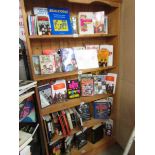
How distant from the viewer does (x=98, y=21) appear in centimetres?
175

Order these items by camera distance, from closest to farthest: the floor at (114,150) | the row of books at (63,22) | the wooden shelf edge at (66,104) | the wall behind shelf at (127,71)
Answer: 1. the row of books at (63,22)
2. the wooden shelf edge at (66,104)
3. the wall behind shelf at (127,71)
4. the floor at (114,150)

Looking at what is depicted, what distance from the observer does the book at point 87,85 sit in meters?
1.80

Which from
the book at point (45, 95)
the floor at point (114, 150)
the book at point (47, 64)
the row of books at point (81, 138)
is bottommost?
the floor at point (114, 150)

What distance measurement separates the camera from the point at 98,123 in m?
1.92

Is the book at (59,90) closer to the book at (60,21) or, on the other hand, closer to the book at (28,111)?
the book at (28,111)

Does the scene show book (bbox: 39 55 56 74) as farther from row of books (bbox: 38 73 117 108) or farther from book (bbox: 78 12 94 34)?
book (bbox: 78 12 94 34)

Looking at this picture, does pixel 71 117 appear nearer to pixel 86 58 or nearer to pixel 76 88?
pixel 76 88

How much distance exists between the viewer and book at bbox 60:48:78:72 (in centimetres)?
165

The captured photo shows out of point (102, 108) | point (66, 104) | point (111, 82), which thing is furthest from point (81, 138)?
point (111, 82)

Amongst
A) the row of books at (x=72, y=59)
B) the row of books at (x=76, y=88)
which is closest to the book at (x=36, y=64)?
the row of books at (x=72, y=59)

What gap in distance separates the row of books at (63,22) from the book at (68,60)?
0.65 feet
